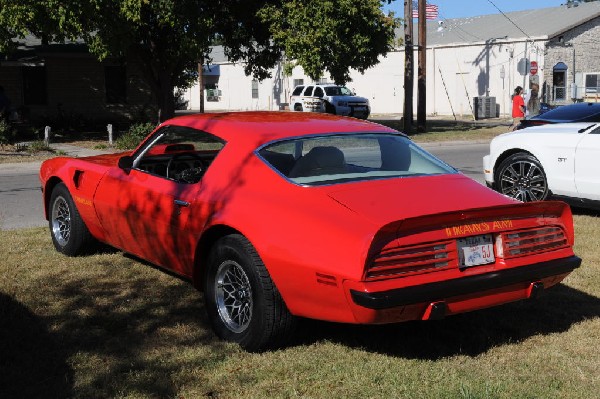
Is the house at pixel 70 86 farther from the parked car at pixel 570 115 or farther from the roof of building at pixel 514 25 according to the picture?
the roof of building at pixel 514 25

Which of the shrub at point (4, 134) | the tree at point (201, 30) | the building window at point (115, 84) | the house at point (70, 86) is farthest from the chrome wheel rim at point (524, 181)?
the building window at point (115, 84)

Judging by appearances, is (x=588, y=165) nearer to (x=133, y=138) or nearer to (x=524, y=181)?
(x=524, y=181)

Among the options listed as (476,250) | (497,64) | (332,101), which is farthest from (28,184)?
(497,64)

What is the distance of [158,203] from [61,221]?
2194mm

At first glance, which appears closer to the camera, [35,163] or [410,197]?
[410,197]

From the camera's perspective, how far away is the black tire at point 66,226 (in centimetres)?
705

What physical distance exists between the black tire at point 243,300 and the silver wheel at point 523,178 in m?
5.71

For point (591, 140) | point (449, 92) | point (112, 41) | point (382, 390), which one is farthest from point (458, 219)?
point (449, 92)

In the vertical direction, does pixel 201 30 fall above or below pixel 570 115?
above

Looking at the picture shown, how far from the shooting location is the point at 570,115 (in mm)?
11281

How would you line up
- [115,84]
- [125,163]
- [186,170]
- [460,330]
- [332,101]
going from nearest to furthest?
[460,330] < [125,163] < [186,170] < [115,84] < [332,101]

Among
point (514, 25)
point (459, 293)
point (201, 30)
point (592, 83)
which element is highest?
point (514, 25)

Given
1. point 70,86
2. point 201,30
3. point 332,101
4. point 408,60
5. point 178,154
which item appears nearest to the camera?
point 178,154

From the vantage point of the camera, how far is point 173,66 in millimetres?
25156
